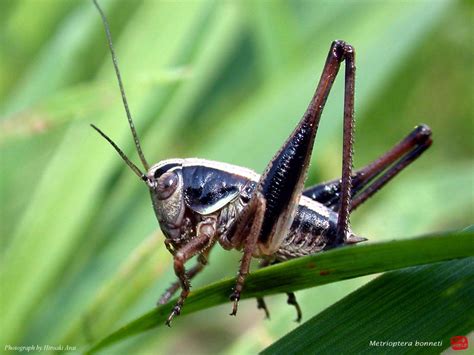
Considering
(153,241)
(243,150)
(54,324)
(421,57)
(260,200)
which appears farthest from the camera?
(421,57)

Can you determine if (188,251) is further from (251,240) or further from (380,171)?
(380,171)

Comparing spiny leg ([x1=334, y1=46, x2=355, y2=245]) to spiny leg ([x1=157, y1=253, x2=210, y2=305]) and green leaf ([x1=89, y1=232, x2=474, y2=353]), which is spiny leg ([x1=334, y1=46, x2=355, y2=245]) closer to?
green leaf ([x1=89, y1=232, x2=474, y2=353])

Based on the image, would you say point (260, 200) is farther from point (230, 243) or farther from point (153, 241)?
point (153, 241)

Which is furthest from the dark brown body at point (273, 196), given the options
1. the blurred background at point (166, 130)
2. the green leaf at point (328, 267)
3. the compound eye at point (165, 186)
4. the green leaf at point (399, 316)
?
the green leaf at point (399, 316)

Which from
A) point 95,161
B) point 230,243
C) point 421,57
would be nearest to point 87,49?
point 95,161

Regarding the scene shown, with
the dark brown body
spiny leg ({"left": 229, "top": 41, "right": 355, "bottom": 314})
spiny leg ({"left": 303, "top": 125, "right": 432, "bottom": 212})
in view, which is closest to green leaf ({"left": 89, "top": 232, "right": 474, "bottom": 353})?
the dark brown body

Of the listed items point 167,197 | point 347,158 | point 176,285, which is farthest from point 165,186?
point 347,158
